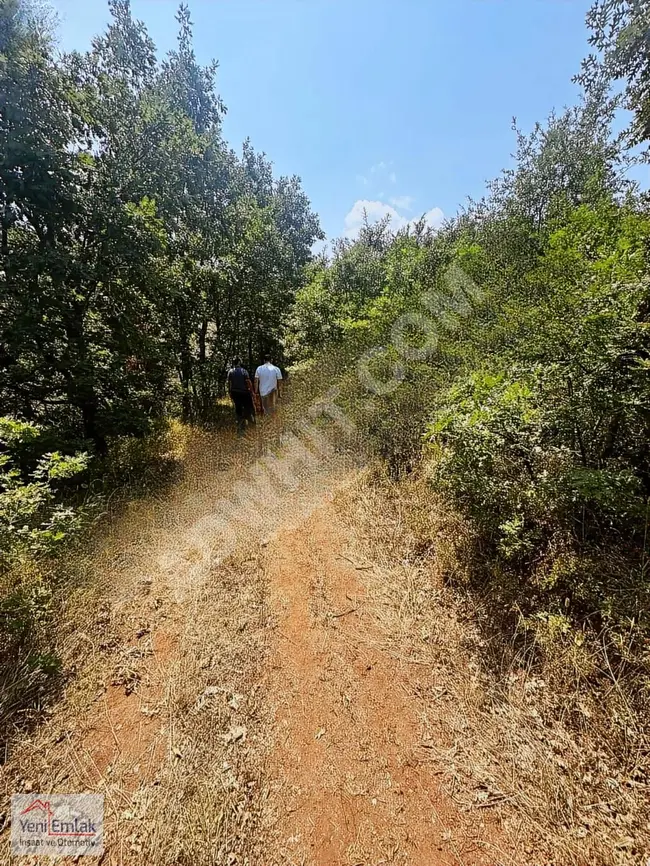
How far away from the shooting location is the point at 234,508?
4520 millimetres

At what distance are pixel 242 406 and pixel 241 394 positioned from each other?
0.91 ft

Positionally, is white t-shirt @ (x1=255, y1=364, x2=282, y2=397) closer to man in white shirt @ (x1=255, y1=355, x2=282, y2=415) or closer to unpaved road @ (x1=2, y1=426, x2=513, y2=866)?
man in white shirt @ (x1=255, y1=355, x2=282, y2=415)

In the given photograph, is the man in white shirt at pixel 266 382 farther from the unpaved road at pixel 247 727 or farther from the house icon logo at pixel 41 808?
the house icon logo at pixel 41 808

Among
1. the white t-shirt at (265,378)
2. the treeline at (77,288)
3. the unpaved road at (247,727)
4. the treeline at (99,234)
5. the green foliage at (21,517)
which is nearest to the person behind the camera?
the unpaved road at (247,727)

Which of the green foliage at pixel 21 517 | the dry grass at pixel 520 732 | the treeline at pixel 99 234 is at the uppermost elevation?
the treeline at pixel 99 234

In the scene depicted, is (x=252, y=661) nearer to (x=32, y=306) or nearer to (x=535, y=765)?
(x=535, y=765)

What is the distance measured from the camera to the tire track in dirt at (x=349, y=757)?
1.66m

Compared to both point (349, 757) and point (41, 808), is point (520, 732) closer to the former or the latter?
point (349, 757)

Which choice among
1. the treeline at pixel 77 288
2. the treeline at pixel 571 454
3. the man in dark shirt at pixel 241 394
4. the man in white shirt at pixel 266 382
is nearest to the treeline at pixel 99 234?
the treeline at pixel 77 288

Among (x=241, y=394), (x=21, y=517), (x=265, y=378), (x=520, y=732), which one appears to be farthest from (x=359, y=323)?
(x=520, y=732)

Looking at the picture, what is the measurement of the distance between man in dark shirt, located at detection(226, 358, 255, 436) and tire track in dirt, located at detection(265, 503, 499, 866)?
186 inches

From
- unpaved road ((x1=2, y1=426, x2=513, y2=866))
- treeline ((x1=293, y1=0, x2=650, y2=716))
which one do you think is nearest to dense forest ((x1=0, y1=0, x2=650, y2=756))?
treeline ((x1=293, y1=0, x2=650, y2=716))

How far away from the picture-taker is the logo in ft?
5.49

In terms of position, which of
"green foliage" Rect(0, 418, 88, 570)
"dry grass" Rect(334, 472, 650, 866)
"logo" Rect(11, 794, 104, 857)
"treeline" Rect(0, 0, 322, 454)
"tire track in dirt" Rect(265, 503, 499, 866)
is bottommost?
"dry grass" Rect(334, 472, 650, 866)
